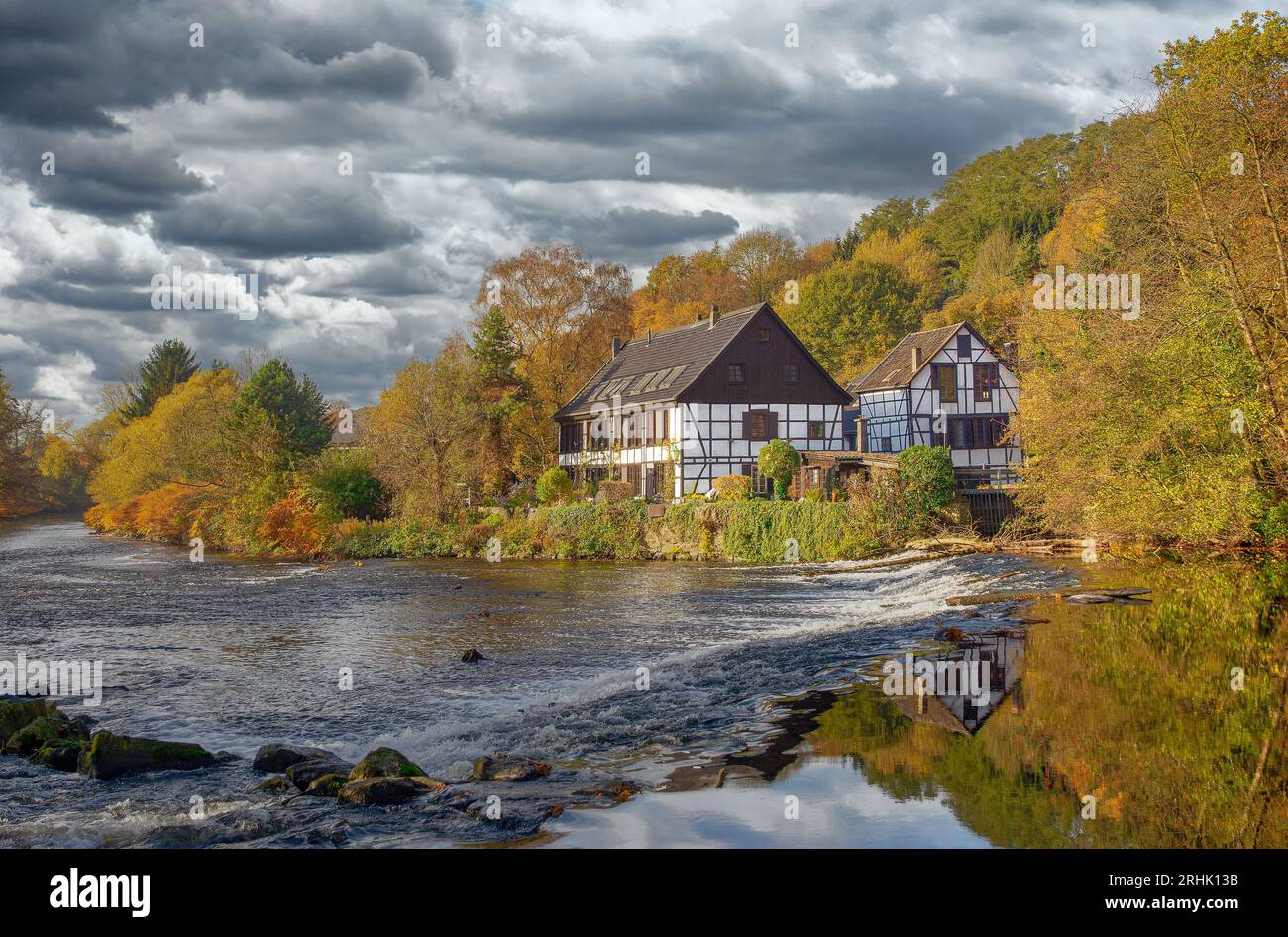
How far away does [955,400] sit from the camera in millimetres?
57438

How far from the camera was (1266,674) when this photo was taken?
1366 cm

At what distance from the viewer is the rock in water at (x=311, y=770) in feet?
34.9

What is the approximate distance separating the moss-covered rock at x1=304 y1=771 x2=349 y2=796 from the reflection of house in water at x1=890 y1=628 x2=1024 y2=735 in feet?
20.5

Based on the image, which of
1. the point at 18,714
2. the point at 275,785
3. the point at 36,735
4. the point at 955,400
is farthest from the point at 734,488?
the point at 275,785

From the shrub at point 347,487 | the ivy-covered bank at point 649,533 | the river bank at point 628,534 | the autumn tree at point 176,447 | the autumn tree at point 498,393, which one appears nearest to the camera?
the river bank at point 628,534

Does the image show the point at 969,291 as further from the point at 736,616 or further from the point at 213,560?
the point at 736,616

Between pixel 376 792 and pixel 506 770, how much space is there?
1.40 metres

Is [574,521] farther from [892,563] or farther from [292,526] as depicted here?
[292,526]

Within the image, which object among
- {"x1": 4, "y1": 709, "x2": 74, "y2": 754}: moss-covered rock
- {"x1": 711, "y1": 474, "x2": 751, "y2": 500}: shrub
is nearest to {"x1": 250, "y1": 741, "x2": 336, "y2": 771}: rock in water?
{"x1": 4, "y1": 709, "x2": 74, "y2": 754}: moss-covered rock

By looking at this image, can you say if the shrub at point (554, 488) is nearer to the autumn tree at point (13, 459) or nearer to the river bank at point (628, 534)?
the river bank at point (628, 534)

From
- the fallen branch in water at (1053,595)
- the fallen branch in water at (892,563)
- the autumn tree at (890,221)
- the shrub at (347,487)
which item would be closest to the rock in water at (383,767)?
the fallen branch in water at (1053,595)

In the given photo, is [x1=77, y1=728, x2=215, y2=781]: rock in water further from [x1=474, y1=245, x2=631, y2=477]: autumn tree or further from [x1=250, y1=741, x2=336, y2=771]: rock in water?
[x1=474, y1=245, x2=631, y2=477]: autumn tree

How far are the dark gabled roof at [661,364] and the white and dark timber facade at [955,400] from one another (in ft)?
31.4
